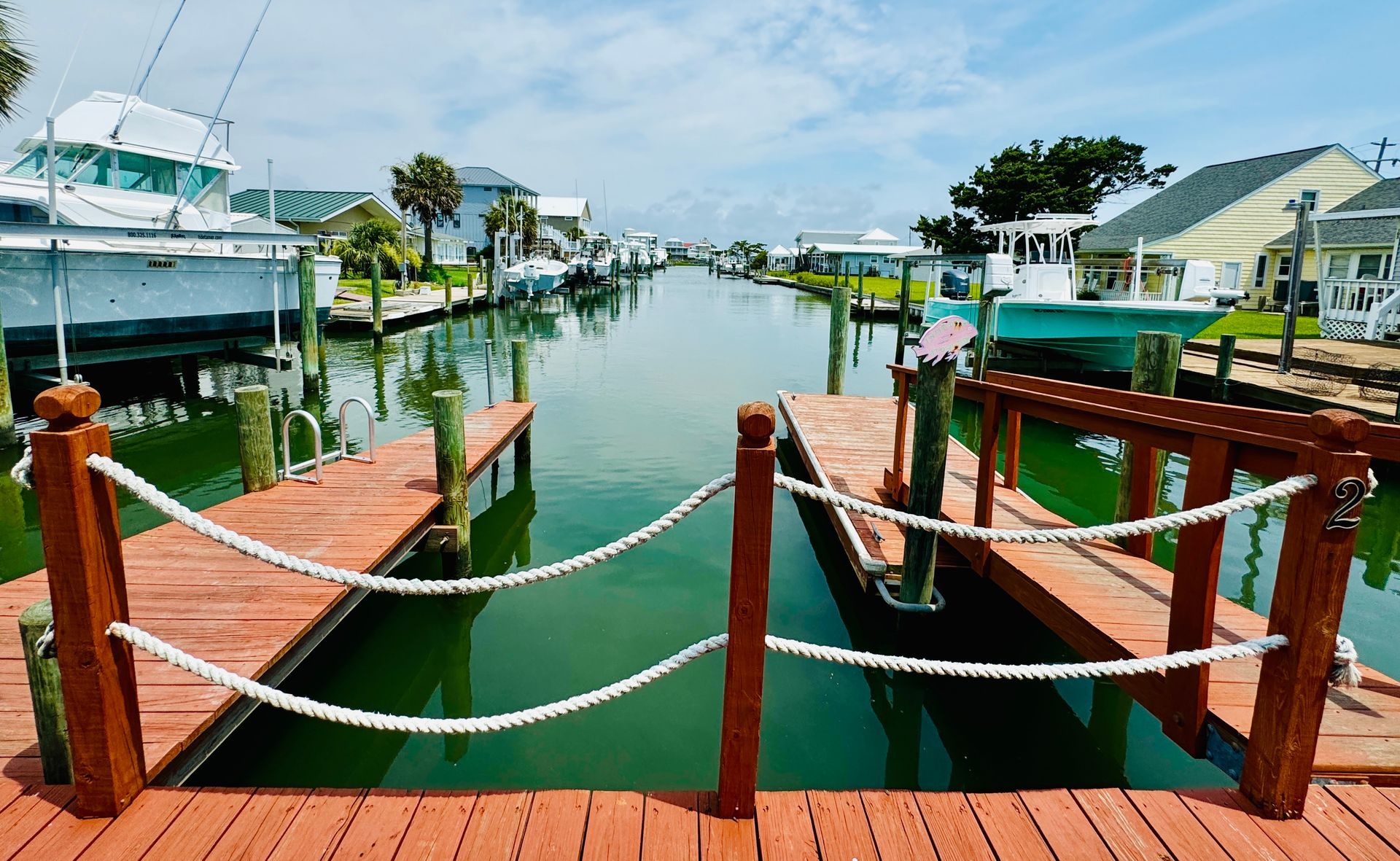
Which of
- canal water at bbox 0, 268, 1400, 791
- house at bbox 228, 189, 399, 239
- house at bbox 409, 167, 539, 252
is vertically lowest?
canal water at bbox 0, 268, 1400, 791

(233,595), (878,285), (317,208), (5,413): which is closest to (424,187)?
Result: (317,208)

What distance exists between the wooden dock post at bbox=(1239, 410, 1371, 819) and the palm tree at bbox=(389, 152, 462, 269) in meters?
51.5

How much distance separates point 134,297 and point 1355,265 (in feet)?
115

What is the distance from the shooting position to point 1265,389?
12312 mm

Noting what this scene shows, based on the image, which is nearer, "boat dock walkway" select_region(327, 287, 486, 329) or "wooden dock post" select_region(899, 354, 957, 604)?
"wooden dock post" select_region(899, 354, 957, 604)

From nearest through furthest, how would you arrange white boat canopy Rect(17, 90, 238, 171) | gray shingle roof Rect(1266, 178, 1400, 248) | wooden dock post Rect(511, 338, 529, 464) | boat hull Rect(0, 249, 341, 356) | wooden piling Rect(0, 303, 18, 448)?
wooden piling Rect(0, 303, 18, 448), wooden dock post Rect(511, 338, 529, 464), boat hull Rect(0, 249, 341, 356), white boat canopy Rect(17, 90, 238, 171), gray shingle roof Rect(1266, 178, 1400, 248)

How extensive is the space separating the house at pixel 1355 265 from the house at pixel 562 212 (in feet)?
227

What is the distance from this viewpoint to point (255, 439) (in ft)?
22.4

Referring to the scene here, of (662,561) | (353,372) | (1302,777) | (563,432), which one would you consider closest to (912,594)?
(1302,777)

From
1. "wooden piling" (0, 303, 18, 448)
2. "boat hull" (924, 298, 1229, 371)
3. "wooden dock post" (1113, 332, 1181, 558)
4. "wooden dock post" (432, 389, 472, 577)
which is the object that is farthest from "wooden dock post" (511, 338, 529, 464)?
"boat hull" (924, 298, 1229, 371)

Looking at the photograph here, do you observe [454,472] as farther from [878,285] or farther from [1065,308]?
[878,285]

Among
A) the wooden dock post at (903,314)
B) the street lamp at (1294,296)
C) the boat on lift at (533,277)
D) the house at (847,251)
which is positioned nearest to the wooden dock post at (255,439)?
the street lamp at (1294,296)

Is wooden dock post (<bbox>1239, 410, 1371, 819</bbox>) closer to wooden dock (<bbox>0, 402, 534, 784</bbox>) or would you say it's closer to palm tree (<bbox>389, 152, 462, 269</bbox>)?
wooden dock (<bbox>0, 402, 534, 784</bbox>)

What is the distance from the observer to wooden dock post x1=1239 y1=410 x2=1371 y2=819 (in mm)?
2221
